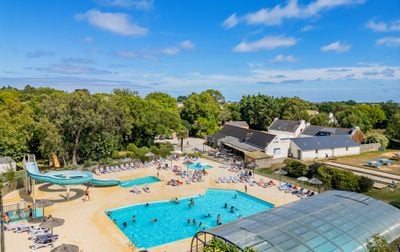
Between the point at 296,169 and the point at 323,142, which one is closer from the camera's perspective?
the point at 296,169

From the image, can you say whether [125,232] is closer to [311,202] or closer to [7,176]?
[311,202]

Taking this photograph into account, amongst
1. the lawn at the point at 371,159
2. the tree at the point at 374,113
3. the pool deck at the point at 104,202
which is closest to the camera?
the pool deck at the point at 104,202

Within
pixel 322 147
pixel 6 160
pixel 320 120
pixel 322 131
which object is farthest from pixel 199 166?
pixel 320 120

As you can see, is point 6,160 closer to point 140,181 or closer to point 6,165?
point 6,165

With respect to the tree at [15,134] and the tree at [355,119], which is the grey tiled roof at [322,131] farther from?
the tree at [15,134]

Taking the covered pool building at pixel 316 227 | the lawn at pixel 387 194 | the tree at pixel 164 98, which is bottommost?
the lawn at pixel 387 194

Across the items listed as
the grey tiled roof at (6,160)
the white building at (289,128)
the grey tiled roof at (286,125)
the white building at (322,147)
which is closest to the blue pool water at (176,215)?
the grey tiled roof at (6,160)

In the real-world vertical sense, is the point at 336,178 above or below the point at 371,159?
above
